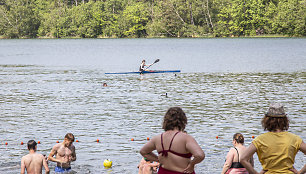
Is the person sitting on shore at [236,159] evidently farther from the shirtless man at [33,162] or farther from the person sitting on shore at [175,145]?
the shirtless man at [33,162]

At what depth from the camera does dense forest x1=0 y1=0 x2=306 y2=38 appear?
148875 millimetres

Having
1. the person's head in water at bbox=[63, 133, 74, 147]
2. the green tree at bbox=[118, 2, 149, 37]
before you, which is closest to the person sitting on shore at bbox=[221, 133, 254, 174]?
the person's head in water at bbox=[63, 133, 74, 147]

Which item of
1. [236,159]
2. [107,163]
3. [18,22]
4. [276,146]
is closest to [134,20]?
[18,22]

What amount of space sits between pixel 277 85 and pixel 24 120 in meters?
22.1

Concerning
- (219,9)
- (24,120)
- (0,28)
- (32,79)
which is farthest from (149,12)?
(24,120)

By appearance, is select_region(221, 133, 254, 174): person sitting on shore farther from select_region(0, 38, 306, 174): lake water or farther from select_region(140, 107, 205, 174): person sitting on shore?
select_region(0, 38, 306, 174): lake water

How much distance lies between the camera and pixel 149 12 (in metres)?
171

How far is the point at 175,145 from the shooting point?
21.2 ft

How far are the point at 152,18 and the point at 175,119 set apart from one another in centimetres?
16503

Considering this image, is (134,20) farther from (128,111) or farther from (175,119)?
(175,119)

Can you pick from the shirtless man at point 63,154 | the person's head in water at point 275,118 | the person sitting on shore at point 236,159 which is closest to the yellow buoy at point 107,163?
the shirtless man at point 63,154

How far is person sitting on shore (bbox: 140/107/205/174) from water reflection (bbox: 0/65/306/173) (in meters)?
8.75

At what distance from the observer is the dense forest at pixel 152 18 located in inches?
5861

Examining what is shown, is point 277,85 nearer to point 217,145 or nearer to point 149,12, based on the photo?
point 217,145
